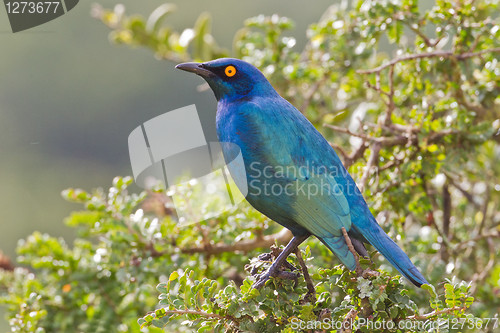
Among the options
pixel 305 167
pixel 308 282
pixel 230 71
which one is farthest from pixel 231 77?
pixel 308 282

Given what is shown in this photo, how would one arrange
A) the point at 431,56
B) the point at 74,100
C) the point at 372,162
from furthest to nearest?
the point at 74,100
the point at 431,56
the point at 372,162

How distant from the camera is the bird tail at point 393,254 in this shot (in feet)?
8.04

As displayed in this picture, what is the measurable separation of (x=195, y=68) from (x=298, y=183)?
0.71 m

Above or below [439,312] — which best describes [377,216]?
below

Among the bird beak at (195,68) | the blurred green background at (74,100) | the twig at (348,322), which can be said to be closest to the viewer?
the twig at (348,322)

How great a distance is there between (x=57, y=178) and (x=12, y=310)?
852cm

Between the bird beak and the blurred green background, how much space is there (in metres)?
5.59

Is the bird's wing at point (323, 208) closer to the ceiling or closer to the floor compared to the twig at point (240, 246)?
closer to the ceiling

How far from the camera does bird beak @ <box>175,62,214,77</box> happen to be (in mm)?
2821

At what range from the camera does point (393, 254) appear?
2.50 meters

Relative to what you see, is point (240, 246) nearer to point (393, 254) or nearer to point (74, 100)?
point (393, 254)

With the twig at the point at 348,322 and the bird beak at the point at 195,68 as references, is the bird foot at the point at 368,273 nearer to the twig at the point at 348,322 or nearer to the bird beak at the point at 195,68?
the twig at the point at 348,322

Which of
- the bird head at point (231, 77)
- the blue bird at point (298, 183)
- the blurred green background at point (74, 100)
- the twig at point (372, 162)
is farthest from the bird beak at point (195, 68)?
the blurred green background at point (74, 100)

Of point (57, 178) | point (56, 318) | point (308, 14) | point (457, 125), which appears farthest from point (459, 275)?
point (308, 14)
